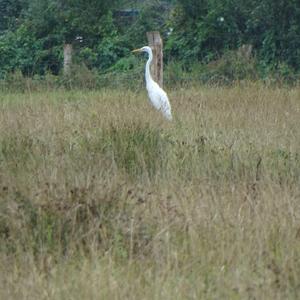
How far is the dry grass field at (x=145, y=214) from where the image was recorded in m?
4.50

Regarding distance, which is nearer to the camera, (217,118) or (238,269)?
(238,269)

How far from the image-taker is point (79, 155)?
23.3 ft

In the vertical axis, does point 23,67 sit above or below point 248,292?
below

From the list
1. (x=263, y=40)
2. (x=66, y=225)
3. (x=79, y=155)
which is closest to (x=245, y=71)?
(x=263, y=40)

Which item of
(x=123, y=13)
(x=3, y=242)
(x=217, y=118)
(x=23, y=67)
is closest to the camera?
(x=3, y=242)

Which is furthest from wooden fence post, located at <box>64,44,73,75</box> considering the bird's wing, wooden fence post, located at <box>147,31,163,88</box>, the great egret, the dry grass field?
the dry grass field

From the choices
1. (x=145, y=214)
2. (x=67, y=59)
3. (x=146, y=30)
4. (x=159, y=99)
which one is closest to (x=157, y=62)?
(x=159, y=99)

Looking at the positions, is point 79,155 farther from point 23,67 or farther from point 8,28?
point 8,28

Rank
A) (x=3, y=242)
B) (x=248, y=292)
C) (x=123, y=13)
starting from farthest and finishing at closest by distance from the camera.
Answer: (x=123, y=13) < (x=3, y=242) < (x=248, y=292)

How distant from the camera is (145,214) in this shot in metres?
5.33

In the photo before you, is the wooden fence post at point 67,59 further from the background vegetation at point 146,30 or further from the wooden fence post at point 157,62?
the wooden fence post at point 157,62

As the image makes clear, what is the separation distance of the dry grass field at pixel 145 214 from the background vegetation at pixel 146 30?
10987 mm

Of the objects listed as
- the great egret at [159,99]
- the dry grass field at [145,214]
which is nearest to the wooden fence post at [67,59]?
the great egret at [159,99]

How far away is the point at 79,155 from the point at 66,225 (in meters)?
1.97
